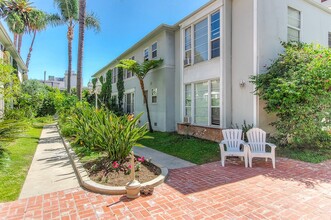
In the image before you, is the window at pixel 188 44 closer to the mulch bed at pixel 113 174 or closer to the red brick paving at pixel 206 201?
the mulch bed at pixel 113 174

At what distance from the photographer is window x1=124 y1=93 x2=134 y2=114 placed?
17.7m

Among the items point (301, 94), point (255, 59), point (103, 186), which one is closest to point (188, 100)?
point (255, 59)

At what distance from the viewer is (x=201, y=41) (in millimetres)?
10859

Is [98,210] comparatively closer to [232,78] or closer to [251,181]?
[251,181]

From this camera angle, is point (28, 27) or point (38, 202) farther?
point (28, 27)

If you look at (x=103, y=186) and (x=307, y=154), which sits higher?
(x=307, y=154)

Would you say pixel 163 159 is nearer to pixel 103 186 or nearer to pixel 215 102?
pixel 103 186

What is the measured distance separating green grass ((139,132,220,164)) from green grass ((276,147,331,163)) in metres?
2.33

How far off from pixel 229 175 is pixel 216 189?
106 cm

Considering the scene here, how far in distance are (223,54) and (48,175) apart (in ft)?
26.6

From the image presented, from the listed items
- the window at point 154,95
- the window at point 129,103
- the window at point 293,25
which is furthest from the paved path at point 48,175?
the window at point 293,25

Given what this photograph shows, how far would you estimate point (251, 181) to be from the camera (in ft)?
16.0

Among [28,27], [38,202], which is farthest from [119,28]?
[38,202]

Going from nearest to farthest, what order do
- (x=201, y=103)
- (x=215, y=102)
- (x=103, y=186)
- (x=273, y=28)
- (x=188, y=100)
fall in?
(x=103, y=186)
(x=273, y=28)
(x=215, y=102)
(x=201, y=103)
(x=188, y=100)
